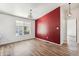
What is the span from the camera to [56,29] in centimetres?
358

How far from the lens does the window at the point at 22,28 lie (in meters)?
1.78

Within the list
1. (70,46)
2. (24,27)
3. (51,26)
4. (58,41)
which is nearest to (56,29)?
(51,26)

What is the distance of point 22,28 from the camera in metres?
1.82

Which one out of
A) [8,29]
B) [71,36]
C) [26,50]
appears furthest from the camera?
[71,36]

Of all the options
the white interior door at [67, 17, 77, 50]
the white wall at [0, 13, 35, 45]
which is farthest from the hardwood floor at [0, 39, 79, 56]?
the white interior door at [67, 17, 77, 50]

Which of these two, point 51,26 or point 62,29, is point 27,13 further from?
point 62,29

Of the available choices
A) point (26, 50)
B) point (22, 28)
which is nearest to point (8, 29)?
point (22, 28)

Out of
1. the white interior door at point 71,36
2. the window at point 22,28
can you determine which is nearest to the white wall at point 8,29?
the window at point 22,28

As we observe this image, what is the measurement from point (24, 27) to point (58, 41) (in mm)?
2077

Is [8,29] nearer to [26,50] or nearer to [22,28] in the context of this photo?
[22,28]

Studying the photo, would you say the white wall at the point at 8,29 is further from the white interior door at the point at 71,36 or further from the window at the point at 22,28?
the white interior door at the point at 71,36

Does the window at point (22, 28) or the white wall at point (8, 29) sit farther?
the window at point (22, 28)

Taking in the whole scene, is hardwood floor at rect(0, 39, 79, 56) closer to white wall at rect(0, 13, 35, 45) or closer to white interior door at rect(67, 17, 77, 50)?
white wall at rect(0, 13, 35, 45)

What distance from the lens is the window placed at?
5.83 ft
